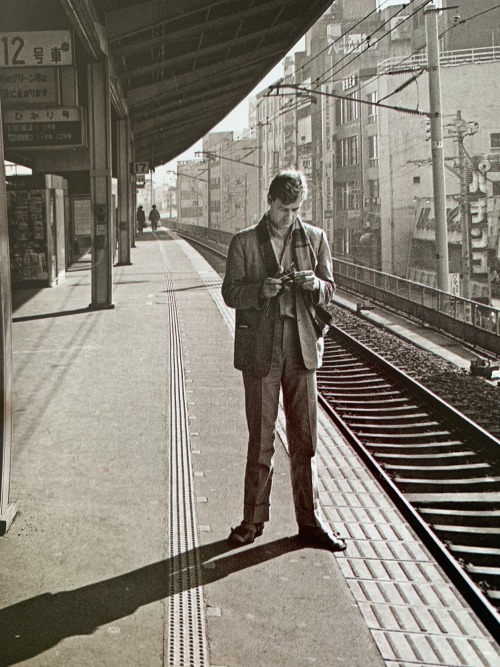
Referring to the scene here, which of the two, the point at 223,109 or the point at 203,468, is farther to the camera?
the point at 223,109

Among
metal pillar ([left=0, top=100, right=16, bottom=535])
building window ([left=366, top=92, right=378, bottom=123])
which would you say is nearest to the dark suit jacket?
metal pillar ([left=0, top=100, right=16, bottom=535])

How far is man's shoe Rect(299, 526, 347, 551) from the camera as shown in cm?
462

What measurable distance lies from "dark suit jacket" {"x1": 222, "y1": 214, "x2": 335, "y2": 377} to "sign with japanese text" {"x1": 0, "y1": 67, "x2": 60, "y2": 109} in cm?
1085

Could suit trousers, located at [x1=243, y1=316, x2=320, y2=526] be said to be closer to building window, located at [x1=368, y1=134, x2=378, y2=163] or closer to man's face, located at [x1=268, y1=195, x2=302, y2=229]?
man's face, located at [x1=268, y1=195, x2=302, y2=229]

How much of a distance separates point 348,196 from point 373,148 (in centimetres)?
511

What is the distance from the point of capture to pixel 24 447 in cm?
708

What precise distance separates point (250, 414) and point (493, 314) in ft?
42.0

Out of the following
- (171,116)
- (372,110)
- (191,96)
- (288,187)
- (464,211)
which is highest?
(372,110)

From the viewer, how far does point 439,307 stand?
771 inches

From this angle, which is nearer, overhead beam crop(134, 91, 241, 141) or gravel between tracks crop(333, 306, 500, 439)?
gravel between tracks crop(333, 306, 500, 439)

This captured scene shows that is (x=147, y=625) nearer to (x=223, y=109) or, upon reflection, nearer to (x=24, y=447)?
(x=24, y=447)

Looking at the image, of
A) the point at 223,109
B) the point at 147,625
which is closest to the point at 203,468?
the point at 147,625

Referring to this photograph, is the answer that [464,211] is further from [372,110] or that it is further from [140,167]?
[372,110]

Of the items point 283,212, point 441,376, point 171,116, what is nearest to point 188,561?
point 283,212
